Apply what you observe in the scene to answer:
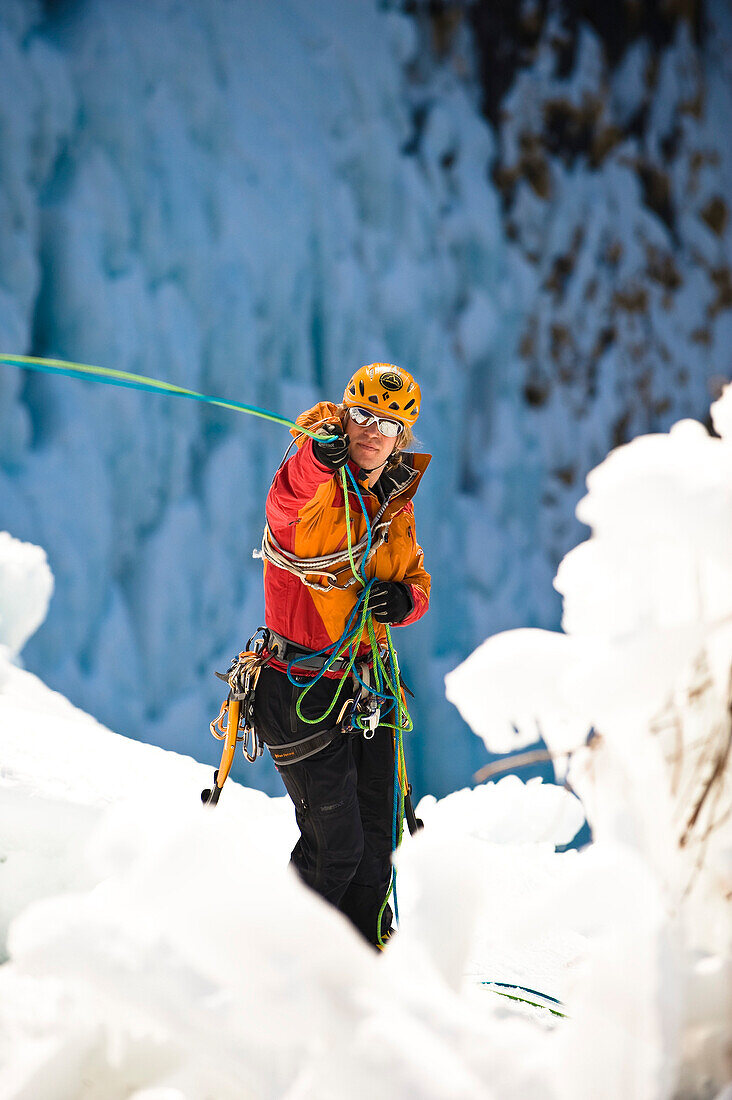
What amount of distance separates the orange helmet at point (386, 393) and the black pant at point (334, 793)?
1.31 feet

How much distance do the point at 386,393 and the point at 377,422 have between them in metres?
0.05

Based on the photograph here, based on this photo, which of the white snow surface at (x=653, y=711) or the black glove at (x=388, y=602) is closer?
the white snow surface at (x=653, y=711)

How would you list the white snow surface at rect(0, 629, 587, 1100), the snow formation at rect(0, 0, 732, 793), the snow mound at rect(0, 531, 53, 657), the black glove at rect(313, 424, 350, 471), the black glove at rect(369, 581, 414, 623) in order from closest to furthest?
1. the white snow surface at rect(0, 629, 587, 1100)
2. the black glove at rect(313, 424, 350, 471)
3. the black glove at rect(369, 581, 414, 623)
4. the snow mound at rect(0, 531, 53, 657)
5. the snow formation at rect(0, 0, 732, 793)

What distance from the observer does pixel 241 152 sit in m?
3.47

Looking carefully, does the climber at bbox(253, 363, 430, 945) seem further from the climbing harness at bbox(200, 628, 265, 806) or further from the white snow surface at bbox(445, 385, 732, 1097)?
the white snow surface at bbox(445, 385, 732, 1097)

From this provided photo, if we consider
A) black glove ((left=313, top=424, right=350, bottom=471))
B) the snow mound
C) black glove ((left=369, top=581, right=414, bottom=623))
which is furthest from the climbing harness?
the snow mound

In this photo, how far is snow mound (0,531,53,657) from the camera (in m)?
2.60

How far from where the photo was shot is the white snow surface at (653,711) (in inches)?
19.0

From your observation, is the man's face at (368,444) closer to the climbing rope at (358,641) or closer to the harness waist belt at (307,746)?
the climbing rope at (358,641)

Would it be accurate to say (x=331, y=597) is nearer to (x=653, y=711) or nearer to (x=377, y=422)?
(x=377, y=422)

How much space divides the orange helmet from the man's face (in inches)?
1.2

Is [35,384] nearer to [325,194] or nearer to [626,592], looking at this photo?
[325,194]

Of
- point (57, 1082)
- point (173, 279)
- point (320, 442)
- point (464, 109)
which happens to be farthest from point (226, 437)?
point (57, 1082)

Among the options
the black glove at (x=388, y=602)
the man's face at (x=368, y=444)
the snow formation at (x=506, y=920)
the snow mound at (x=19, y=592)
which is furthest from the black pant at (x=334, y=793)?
the snow mound at (x=19, y=592)
